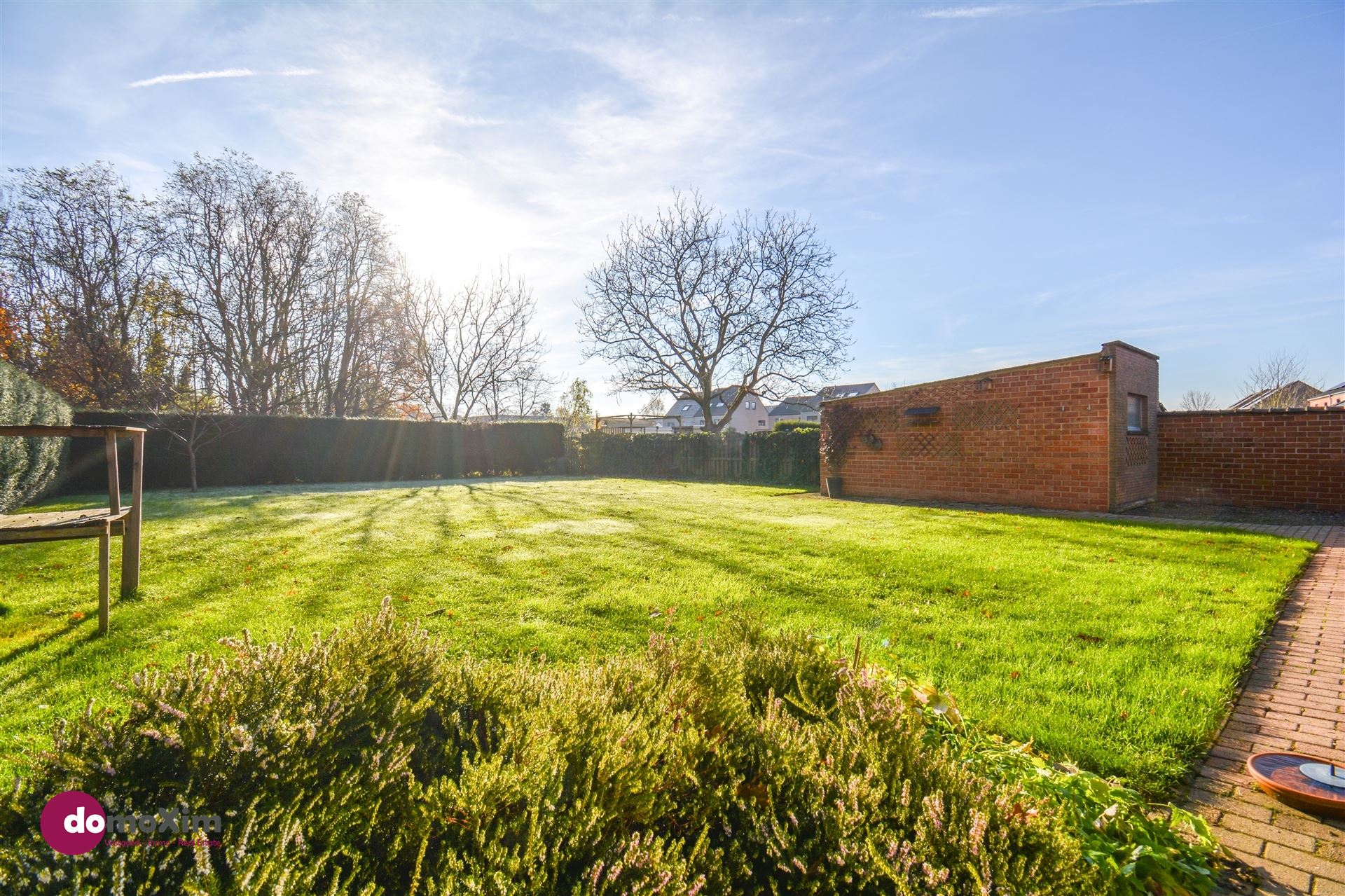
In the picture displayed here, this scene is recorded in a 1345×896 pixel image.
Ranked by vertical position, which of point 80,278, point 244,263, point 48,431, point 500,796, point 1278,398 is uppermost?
point 244,263

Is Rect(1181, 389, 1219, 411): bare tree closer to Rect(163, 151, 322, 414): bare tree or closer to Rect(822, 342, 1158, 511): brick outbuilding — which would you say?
Rect(822, 342, 1158, 511): brick outbuilding

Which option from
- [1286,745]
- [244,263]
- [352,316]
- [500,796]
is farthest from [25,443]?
[352,316]

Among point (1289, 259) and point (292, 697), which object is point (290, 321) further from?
point (1289, 259)

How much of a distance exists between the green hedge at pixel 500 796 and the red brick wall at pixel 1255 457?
12.5 metres

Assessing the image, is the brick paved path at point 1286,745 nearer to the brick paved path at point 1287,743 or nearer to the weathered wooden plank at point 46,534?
the brick paved path at point 1287,743

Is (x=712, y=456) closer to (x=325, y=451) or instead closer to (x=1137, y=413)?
(x=1137, y=413)

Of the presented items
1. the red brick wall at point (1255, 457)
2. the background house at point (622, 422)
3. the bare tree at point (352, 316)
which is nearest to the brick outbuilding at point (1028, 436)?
the red brick wall at point (1255, 457)

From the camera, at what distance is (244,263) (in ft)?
65.3

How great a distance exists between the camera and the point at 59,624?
147 inches

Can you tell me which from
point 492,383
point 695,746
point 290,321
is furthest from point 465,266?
point 695,746

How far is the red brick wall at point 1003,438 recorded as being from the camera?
9625 mm

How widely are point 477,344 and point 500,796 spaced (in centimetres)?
2931

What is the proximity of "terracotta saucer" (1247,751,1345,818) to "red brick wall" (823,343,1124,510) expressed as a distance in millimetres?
8717

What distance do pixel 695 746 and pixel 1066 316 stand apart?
23.2 m
